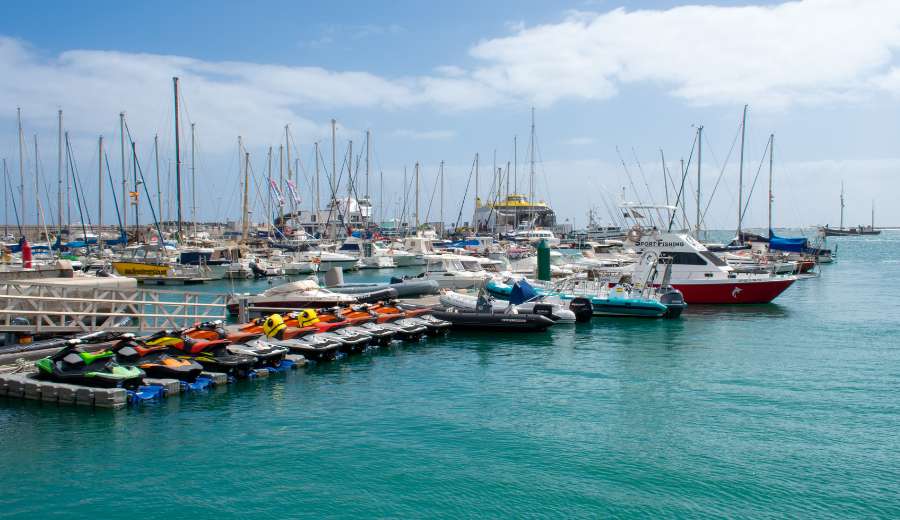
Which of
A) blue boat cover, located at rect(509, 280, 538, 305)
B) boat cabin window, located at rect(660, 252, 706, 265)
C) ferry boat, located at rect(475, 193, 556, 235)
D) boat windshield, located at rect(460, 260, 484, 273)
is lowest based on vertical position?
blue boat cover, located at rect(509, 280, 538, 305)

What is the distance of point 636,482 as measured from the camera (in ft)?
45.7

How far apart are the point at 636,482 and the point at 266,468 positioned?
23.4ft

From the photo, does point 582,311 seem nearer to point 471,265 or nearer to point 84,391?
point 471,265

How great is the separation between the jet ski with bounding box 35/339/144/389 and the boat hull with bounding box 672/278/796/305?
3099cm

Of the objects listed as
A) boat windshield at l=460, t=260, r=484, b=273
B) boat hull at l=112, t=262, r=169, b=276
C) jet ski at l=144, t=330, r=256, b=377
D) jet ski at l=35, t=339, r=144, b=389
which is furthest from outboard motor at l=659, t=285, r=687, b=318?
boat hull at l=112, t=262, r=169, b=276

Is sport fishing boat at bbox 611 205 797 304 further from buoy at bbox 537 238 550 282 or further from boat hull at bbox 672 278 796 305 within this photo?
buoy at bbox 537 238 550 282

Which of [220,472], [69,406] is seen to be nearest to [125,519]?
[220,472]

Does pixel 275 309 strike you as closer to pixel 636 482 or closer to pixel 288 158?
pixel 636 482

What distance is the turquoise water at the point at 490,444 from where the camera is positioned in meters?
13.0

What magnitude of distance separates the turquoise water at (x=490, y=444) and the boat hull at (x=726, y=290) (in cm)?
1500

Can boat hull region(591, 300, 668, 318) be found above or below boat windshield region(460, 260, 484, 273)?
below

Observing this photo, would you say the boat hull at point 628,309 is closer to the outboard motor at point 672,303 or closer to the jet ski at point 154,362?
the outboard motor at point 672,303

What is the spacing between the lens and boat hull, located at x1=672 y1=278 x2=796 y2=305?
4138 cm

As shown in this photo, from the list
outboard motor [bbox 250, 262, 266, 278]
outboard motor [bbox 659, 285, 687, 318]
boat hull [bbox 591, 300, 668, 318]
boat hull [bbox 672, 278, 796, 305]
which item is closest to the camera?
boat hull [bbox 591, 300, 668, 318]
